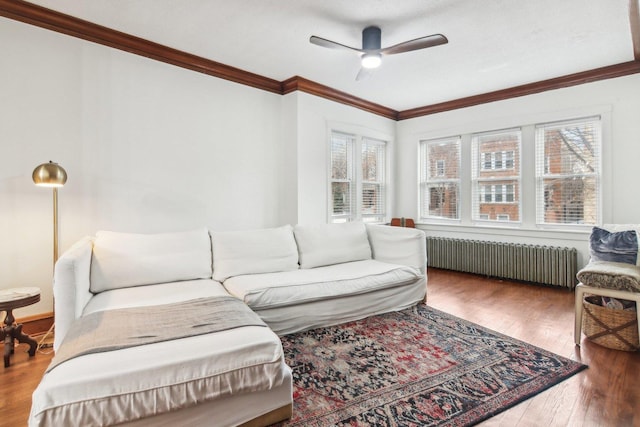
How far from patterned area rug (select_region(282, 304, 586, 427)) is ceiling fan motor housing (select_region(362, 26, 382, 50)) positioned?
8.50 feet

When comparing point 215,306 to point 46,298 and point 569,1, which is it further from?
point 569,1

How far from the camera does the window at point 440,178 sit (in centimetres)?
539

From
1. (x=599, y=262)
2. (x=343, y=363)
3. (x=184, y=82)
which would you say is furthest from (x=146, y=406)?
(x=599, y=262)

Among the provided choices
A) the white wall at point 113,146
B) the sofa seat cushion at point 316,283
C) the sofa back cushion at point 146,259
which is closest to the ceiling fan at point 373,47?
the white wall at point 113,146

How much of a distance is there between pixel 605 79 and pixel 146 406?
5498 millimetres

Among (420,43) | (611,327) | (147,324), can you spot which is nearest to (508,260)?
(611,327)

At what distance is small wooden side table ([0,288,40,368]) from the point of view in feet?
7.32

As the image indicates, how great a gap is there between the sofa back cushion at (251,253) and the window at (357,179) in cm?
155

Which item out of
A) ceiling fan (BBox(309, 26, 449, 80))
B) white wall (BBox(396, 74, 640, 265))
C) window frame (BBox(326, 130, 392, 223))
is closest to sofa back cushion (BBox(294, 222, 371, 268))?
window frame (BBox(326, 130, 392, 223))

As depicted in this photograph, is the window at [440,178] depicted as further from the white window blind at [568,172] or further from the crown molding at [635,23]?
the crown molding at [635,23]

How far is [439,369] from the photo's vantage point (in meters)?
2.20

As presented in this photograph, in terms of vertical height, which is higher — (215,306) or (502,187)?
(502,187)

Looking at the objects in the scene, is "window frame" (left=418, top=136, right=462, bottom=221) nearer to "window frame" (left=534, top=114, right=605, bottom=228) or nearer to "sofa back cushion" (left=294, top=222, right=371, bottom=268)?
"window frame" (left=534, top=114, right=605, bottom=228)

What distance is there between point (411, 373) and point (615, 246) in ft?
7.65
